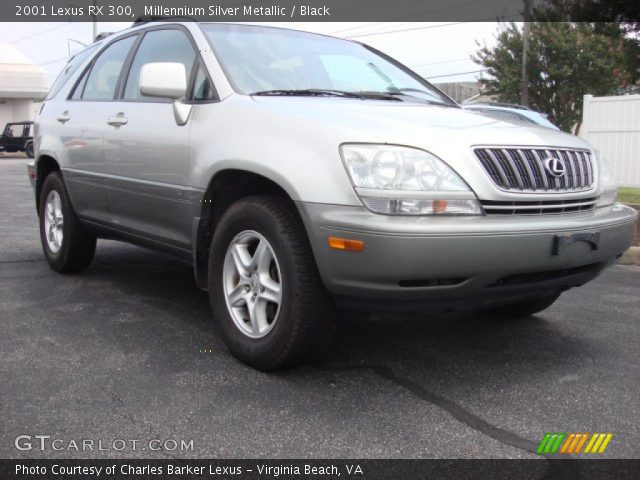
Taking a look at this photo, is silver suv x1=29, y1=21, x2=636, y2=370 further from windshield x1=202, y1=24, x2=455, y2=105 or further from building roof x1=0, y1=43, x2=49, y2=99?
building roof x1=0, y1=43, x2=49, y2=99

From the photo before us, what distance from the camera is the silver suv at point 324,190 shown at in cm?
289

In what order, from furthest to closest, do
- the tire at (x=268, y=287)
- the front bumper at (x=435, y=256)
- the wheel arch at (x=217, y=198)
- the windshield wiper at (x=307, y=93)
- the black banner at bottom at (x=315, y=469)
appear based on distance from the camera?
the windshield wiper at (x=307, y=93) < the wheel arch at (x=217, y=198) < the tire at (x=268, y=287) < the front bumper at (x=435, y=256) < the black banner at bottom at (x=315, y=469)

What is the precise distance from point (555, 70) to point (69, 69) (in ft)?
63.4

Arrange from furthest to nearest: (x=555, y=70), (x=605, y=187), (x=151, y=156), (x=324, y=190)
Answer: (x=555, y=70) < (x=151, y=156) < (x=605, y=187) < (x=324, y=190)

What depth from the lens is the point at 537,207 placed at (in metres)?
3.13

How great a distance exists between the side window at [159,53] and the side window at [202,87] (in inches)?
4.7

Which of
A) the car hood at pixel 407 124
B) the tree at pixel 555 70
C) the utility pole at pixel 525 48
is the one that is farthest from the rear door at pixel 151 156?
the tree at pixel 555 70

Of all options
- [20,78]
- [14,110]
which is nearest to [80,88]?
[20,78]

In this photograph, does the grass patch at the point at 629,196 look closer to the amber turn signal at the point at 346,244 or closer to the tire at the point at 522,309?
the tire at the point at 522,309

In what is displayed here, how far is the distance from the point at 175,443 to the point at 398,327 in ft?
6.40

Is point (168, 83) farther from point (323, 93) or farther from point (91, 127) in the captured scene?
point (91, 127)

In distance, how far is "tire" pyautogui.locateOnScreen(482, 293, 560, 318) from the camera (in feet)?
14.0

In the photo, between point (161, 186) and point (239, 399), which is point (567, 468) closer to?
point (239, 399)

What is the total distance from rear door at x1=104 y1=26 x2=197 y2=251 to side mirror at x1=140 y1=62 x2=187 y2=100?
0.19 m
